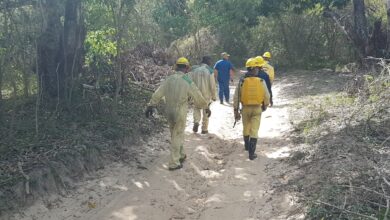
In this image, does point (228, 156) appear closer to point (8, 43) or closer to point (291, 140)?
point (291, 140)

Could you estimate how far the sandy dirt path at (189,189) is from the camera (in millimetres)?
6141

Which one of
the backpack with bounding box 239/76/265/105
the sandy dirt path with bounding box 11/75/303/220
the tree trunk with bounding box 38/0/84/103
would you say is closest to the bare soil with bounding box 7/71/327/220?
the sandy dirt path with bounding box 11/75/303/220

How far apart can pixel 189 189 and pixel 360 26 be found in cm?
1232

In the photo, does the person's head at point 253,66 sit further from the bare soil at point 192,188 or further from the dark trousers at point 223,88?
the dark trousers at point 223,88

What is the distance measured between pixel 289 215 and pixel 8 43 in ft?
19.6

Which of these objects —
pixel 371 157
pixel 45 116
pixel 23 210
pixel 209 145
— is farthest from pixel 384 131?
pixel 45 116

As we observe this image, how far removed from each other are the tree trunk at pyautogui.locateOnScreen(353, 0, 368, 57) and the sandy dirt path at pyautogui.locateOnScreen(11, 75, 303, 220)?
8.98 meters

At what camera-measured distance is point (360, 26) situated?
55.2 ft

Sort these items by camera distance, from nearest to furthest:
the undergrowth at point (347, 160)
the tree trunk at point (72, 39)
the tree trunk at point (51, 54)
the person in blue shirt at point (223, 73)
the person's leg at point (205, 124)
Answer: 1. the undergrowth at point (347, 160)
2. the tree trunk at point (51, 54)
3. the tree trunk at point (72, 39)
4. the person's leg at point (205, 124)
5. the person in blue shirt at point (223, 73)

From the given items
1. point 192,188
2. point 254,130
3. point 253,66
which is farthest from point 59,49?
point 192,188

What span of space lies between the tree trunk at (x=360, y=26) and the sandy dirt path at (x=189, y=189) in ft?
29.5

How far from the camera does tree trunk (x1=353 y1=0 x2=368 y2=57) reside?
54.7ft

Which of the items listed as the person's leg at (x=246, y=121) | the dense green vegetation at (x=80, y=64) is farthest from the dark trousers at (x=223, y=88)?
the person's leg at (x=246, y=121)

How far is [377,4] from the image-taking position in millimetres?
21109
